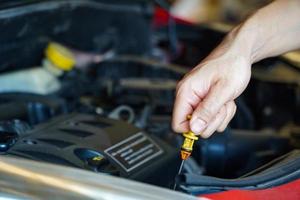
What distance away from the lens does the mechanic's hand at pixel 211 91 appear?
71 cm

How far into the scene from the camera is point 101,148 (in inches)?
32.2

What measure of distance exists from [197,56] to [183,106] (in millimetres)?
833

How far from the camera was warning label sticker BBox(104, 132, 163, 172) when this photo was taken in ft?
2.66

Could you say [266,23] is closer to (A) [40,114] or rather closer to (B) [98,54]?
(A) [40,114]

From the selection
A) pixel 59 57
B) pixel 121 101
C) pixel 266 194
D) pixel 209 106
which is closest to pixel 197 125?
pixel 209 106

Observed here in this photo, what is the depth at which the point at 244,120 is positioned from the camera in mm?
1243

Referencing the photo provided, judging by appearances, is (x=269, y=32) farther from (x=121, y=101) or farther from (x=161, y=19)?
(x=161, y=19)

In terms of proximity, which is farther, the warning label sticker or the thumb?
the warning label sticker

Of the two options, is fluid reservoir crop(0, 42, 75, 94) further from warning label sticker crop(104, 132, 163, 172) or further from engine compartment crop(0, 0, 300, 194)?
warning label sticker crop(104, 132, 163, 172)

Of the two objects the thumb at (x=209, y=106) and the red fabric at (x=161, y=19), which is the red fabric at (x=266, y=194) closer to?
the thumb at (x=209, y=106)

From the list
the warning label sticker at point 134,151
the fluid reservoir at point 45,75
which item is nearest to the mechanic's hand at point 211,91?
the warning label sticker at point 134,151

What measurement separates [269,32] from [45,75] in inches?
22.2

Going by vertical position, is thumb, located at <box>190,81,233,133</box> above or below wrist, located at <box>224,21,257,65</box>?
below

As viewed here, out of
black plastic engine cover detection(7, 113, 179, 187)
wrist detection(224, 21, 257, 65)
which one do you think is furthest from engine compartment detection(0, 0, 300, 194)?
wrist detection(224, 21, 257, 65)
